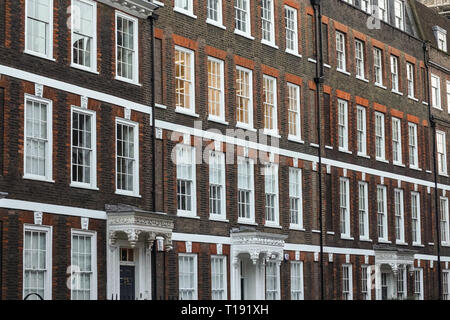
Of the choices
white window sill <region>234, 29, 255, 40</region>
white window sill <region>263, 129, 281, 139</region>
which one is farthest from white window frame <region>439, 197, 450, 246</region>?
white window sill <region>234, 29, 255, 40</region>

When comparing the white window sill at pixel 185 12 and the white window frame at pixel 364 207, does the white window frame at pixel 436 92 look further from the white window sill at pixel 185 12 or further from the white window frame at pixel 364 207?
the white window sill at pixel 185 12

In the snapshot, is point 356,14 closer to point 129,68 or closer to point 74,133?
point 129,68

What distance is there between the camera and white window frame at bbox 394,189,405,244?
155 ft

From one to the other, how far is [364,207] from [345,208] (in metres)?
2.10

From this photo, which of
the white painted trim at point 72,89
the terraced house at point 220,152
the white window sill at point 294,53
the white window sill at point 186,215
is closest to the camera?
the white painted trim at point 72,89

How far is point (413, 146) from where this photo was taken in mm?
50125

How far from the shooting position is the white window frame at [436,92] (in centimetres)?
5294

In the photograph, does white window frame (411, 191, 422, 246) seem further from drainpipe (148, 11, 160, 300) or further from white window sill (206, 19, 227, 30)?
drainpipe (148, 11, 160, 300)

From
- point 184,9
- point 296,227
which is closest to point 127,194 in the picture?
point 184,9

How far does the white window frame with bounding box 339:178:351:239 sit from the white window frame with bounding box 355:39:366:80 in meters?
5.55

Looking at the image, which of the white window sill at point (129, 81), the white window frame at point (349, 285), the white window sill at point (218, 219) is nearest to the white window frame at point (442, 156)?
the white window frame at point (349, 285)

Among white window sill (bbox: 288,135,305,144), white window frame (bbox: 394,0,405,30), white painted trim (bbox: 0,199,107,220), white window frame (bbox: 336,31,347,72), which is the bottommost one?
white painted trim (bbox: 0,199,107,220)

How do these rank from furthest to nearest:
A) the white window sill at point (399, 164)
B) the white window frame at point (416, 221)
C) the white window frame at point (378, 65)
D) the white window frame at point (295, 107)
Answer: the white window frame at point (416, 221) → the white window sill at point (399, 164) → the white window frame at point (378, 65) → the white window frame at point (295, 107)

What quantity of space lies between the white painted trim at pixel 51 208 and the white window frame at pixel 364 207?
1867 cm
